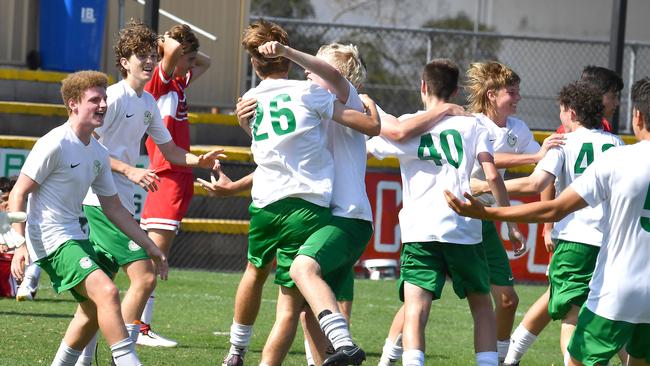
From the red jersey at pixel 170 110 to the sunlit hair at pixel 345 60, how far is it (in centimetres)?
222

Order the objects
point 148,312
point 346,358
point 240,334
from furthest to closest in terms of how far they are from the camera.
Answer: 1. point 148,312
2. point 240,334
3. point 346,358

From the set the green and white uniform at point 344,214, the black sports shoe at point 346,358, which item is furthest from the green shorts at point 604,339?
the green and white uniform at point 344,214

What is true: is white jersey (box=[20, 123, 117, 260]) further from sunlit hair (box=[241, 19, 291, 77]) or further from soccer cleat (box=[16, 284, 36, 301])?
soccer cleat (box=[16, 284, 36, 301])

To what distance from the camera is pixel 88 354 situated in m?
7.31

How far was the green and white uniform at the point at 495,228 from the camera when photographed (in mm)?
8125

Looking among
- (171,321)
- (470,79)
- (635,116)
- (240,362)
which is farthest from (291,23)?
(635,116)

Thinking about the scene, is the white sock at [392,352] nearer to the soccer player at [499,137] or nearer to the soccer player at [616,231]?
the soccer player at [499,137]

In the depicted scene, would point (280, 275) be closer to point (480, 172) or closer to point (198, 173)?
point (480, 172)

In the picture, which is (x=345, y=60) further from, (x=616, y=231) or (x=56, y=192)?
(x=616, y=231)

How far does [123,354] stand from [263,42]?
1.82 m

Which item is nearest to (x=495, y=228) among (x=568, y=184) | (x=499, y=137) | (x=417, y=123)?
(x=499, y=137)

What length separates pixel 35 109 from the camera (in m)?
15.6

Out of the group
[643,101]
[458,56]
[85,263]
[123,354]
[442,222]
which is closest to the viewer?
[643,101]

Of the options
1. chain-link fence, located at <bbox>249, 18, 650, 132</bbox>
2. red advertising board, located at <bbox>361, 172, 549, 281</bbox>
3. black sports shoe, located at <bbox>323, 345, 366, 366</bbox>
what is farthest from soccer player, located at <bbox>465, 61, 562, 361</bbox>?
chain-link fence, located at <bbox>249, 18, 650, 132</bbox>
